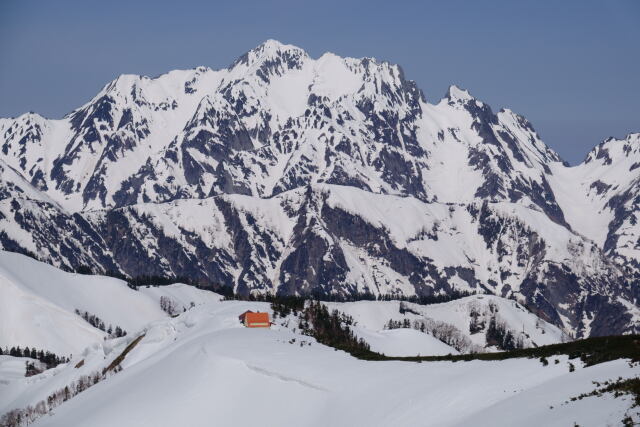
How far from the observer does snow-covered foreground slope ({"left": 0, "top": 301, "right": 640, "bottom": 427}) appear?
274 ft

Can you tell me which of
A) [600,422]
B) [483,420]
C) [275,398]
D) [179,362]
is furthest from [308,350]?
[600,422]

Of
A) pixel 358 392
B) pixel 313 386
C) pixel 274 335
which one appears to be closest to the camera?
pixel 358 392

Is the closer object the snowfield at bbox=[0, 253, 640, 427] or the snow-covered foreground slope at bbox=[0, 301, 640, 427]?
the snowfield at bbox=[0, 253, 640, 427]

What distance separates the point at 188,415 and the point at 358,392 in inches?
787

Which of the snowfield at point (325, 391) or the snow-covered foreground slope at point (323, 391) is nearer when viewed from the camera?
the snowfield at point (325, 391)

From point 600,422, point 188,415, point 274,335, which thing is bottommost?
point 600,422

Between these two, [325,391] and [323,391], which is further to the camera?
[323,391]

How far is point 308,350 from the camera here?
493 feet

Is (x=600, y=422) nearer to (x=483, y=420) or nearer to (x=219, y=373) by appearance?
(x=483, y=420)

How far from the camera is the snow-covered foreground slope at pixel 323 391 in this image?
83500mm

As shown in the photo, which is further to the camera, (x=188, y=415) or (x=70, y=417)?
(x=70, y=417)

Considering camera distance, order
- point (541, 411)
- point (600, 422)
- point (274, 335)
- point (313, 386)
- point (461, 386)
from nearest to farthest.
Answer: point (600, 422), point (541, 411), point (461, 386), point (313, 386), point (274, 335)

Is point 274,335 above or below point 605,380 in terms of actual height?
above

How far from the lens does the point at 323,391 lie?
117062 mm
